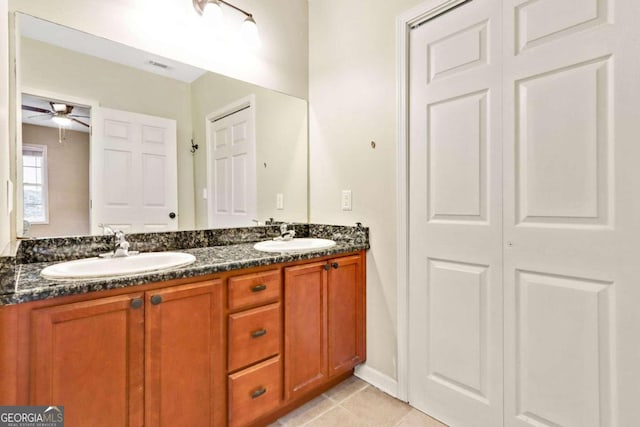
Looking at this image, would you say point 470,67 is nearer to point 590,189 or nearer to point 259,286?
point 590,189

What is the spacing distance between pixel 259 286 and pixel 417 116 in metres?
1.18

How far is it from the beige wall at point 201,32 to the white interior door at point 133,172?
1.21 feet

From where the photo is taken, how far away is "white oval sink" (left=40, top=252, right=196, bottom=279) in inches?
39.3

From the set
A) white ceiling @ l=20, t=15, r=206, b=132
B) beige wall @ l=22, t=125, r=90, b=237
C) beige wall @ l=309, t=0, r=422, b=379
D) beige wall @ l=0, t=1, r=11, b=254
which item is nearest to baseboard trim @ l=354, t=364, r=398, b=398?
beige wall @ l=309, t=0, r=422, b=379

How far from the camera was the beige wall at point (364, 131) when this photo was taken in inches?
69.5

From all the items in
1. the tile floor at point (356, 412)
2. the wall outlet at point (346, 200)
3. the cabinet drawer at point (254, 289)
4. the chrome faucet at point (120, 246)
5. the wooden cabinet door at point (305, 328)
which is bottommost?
the tile floor at point (356, 412)

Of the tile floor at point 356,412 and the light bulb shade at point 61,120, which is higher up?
the light bulb shade at point 61,120

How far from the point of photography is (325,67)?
6.99ft

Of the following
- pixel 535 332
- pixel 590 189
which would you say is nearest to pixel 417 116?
pixel 590 189

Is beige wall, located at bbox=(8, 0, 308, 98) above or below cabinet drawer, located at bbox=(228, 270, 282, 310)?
above

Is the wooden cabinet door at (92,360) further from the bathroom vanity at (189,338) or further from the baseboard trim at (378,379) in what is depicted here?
the baseboard trim at (378,379)

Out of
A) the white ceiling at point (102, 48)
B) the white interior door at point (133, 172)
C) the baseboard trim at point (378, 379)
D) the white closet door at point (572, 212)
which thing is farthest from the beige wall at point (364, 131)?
the white interior door at point (133, 172)

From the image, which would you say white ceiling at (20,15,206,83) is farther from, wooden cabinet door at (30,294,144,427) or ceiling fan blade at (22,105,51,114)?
wooden cabinet door at (30,294,144,427)

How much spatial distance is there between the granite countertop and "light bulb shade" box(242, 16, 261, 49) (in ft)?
3.77
